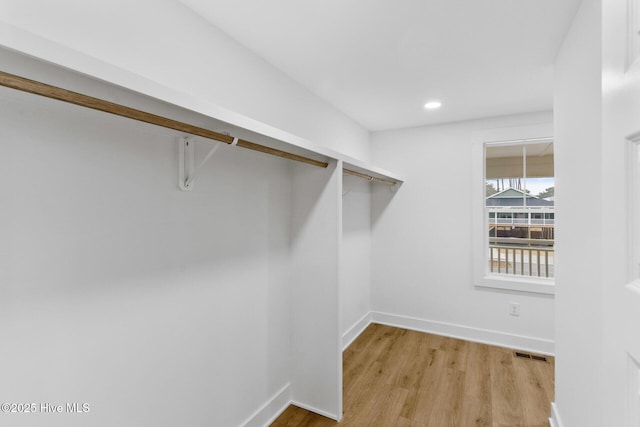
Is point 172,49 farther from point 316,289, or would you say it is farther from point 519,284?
point 519,284

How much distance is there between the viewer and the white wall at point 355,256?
9.83 feet

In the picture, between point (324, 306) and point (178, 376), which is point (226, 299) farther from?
point (324, 306)

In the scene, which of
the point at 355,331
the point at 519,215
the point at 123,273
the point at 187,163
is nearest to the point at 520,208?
the point at 519,215

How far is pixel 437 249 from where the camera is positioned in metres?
3.29

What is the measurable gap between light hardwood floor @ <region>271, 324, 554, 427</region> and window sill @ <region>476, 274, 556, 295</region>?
1.91 feet

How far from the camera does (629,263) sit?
557mm

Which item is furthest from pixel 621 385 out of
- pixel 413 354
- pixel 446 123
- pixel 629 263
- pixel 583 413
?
pixel 446 123

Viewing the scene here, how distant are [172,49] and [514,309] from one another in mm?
3402

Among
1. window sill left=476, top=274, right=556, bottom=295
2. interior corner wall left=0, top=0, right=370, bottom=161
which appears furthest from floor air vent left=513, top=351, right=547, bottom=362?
interior corner wall left=0, top=0, right=370, bottom=161

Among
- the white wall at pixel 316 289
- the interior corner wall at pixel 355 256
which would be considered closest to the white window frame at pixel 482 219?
the interior corner wall at pixel 355 256

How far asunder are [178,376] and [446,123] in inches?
126

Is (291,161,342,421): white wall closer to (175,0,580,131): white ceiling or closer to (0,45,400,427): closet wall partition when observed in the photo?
(0,45,400,427): closet wall partition

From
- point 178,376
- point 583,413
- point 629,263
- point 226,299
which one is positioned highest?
point 629,263

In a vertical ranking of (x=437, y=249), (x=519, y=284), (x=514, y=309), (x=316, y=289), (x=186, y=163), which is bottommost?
(x=514, y=309)
